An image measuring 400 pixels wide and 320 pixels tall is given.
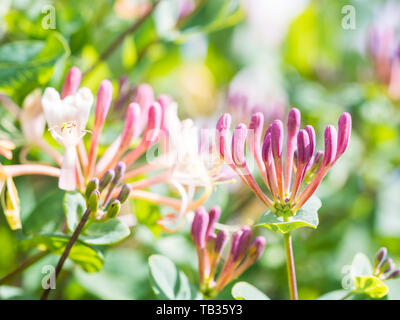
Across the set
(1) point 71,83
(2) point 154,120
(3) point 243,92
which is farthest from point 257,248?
(3) point 243,92

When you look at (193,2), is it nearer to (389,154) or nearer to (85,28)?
(85,28)

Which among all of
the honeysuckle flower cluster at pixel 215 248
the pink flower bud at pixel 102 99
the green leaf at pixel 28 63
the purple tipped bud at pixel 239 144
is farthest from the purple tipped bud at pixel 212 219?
the green leaf at pixel 28 63

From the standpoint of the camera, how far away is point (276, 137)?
0.70 m

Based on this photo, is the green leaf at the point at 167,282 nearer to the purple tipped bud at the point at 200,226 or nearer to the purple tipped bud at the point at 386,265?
the purple tipped bud at the point at 200,226

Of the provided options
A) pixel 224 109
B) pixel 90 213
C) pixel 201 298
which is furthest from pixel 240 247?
pixel 224 109

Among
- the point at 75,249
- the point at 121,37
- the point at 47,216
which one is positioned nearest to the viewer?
the point at 75,249

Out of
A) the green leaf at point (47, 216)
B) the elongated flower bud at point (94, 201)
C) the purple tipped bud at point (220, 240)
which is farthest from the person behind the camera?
the green leaf at point (47, 216)

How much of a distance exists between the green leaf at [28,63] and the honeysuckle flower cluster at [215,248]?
0.36m

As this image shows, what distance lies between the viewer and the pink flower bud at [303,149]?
0.70 meters

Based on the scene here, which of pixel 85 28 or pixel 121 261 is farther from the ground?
pixel 85 28

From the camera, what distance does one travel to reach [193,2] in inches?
49.4

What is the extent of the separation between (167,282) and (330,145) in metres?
0.29

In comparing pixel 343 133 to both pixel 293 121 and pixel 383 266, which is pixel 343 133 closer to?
pixel 293 121

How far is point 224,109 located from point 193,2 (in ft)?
0.91
